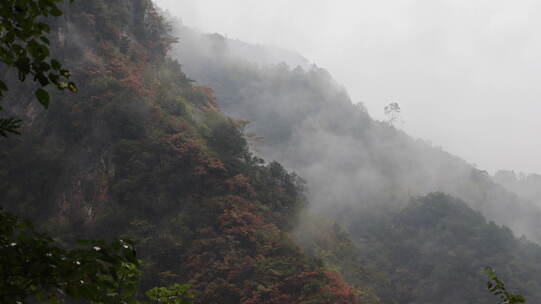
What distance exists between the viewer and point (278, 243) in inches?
503

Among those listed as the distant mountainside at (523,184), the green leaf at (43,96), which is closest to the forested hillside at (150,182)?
the green leaf at (43,96)

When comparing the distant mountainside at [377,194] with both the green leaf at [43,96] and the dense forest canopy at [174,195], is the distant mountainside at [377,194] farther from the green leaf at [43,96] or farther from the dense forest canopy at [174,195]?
the green leaf at [43,96]

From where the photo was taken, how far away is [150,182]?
13930 mm

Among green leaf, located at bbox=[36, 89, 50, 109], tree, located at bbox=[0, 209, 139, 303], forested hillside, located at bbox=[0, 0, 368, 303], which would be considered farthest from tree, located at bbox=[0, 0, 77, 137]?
forested hillside, located at bbox=[0, 0, 368, 303]

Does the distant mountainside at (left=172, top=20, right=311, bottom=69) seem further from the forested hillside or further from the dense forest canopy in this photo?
the forested hillside

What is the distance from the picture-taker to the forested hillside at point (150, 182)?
460 inches

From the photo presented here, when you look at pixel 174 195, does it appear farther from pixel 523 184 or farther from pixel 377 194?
pixel 523 184

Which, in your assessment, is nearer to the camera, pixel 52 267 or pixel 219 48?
pixel 52 267

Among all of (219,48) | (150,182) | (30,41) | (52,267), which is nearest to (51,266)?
(52,267)

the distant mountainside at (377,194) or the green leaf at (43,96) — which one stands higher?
the distant mountainside at (377,194)

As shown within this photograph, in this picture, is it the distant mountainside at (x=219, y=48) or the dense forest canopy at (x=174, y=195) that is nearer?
the dense forest canopy at (x=174, y=195)

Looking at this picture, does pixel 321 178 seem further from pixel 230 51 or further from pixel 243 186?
pixel 230 51

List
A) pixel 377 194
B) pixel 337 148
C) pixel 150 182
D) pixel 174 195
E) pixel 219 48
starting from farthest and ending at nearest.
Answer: pixel 219 48 < pixel 337 148 < pixel 377 194 < pixel 174 195 < pixel 150 182

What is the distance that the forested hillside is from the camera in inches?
460
